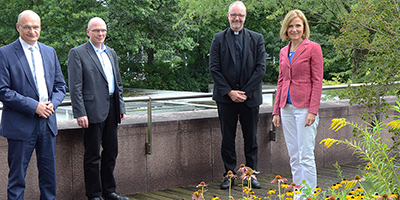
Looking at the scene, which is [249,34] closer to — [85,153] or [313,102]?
[313,102]

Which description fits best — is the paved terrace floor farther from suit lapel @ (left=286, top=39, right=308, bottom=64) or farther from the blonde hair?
the blonde hair

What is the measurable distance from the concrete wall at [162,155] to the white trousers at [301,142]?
1499 millimetres

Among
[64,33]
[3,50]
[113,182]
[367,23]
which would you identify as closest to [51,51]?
[3,50]

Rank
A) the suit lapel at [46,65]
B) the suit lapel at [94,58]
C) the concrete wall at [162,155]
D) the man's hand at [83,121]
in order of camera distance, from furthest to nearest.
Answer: the concrete wall at [162,155]
the suit lapel at [94,58]
the man's hand at [83,121]
the suit lapel at [46,65]

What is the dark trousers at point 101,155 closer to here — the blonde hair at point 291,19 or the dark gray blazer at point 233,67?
the dark gray blazer at point 233,67

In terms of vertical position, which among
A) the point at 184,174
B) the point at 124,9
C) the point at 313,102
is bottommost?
the point at 184,174

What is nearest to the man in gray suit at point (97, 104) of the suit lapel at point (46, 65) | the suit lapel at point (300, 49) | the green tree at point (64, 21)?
the suit lapel at point (46, 65)

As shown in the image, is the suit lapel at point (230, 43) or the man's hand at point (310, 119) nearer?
the man's hand at point (310, 119)

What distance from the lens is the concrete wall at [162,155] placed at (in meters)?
4.77

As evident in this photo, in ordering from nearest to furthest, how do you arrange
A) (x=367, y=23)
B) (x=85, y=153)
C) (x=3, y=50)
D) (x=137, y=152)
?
(x=3, y=50) < (x=85, y=153) < (x=137, y=152) < (x=367, y=23)

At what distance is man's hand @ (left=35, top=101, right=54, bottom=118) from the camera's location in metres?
3.85

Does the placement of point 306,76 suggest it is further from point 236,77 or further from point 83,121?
point 83,121

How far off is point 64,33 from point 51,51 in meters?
20.1

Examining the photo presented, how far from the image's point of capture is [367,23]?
560cm
